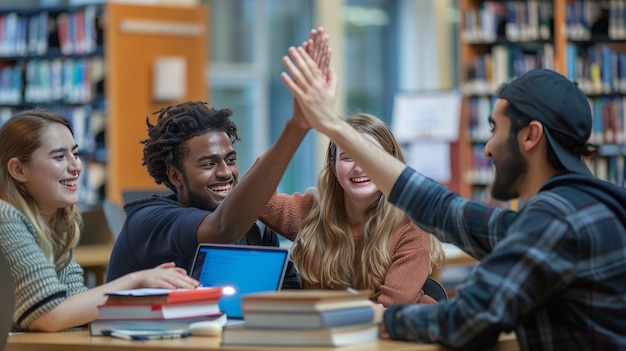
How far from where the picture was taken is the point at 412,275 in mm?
2820

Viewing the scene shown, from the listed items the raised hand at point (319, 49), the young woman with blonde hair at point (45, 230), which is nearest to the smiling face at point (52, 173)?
the young woman with blonde hair at point (45, 230)

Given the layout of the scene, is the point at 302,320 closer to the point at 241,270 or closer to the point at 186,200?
the point at 241,270

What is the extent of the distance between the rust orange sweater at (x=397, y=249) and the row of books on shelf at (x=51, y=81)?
6.31 metres

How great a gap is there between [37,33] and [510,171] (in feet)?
25.0

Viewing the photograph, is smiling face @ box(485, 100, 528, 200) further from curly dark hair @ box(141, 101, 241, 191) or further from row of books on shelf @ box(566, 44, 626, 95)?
row of books on shelf @ box(566, 44, 626, 95)

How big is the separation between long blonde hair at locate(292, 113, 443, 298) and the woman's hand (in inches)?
19.5

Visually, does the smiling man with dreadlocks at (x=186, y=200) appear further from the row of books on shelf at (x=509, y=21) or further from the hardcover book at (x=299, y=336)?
the row of books on shelf at (x=509, y=21)

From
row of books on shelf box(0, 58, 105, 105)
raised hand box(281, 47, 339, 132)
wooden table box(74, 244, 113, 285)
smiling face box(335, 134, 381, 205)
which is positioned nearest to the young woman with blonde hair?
raised hand box(281, 47, 339, 132)

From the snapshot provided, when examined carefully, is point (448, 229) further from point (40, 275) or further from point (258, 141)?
point (258, 141)

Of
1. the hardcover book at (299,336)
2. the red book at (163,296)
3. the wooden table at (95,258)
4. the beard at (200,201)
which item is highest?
the beard at (200,201)

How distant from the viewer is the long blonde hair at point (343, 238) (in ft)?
9.36

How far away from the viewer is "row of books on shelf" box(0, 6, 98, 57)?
30.2ft

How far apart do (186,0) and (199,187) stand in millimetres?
7838

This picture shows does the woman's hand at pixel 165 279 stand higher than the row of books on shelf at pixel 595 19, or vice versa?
the row of books on shelf at pixel 595 19
